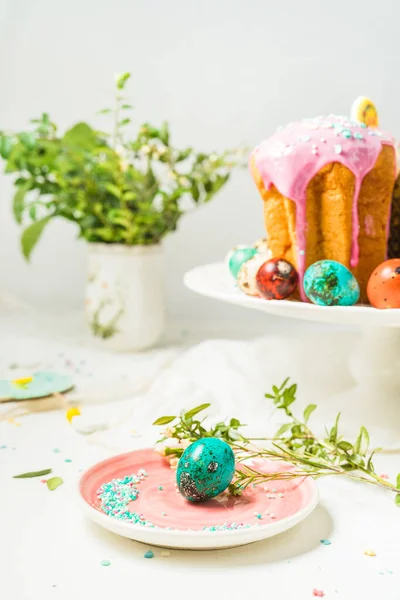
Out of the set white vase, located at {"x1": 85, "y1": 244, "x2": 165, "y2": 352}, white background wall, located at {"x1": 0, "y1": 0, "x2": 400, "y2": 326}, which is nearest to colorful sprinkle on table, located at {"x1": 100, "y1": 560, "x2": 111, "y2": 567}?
white vase, located at {"x1": 85, "y1": 244, "x2": 165, "y2": 352}

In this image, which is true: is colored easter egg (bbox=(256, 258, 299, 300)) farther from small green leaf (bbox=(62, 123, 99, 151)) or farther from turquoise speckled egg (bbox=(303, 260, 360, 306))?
small green leaf (bbox=(62, 123, 99, 151))

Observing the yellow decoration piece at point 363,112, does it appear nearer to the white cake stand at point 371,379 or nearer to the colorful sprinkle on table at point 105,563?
the white cake stand at point 371,379

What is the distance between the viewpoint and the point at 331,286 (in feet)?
3.41

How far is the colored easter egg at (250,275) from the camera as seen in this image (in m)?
1.17

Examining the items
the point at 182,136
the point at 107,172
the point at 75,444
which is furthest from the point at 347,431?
the point at 182,136

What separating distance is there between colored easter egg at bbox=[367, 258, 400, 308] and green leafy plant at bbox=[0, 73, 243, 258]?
67 centimetres

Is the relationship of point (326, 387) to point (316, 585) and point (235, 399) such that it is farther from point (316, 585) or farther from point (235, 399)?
point (316, 585)

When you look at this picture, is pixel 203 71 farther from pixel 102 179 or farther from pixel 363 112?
pixel 363 112

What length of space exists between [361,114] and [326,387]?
444 millimetres

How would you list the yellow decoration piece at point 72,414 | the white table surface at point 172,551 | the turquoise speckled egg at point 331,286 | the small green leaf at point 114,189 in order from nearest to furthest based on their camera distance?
the white table surface at point 172,551 → the turquoise speckled egg at point 331,286 → the yellow decoration piece at point 72,414 → the small green leaf at point 114,189

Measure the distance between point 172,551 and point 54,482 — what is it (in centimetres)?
23

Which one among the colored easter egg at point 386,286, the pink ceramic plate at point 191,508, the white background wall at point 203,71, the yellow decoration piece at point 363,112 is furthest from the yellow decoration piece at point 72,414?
the white background wall at point 203,71

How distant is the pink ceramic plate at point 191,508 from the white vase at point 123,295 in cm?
75

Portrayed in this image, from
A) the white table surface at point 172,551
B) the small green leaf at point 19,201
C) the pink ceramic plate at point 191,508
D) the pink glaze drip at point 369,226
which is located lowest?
the white table surface at point 172,551
